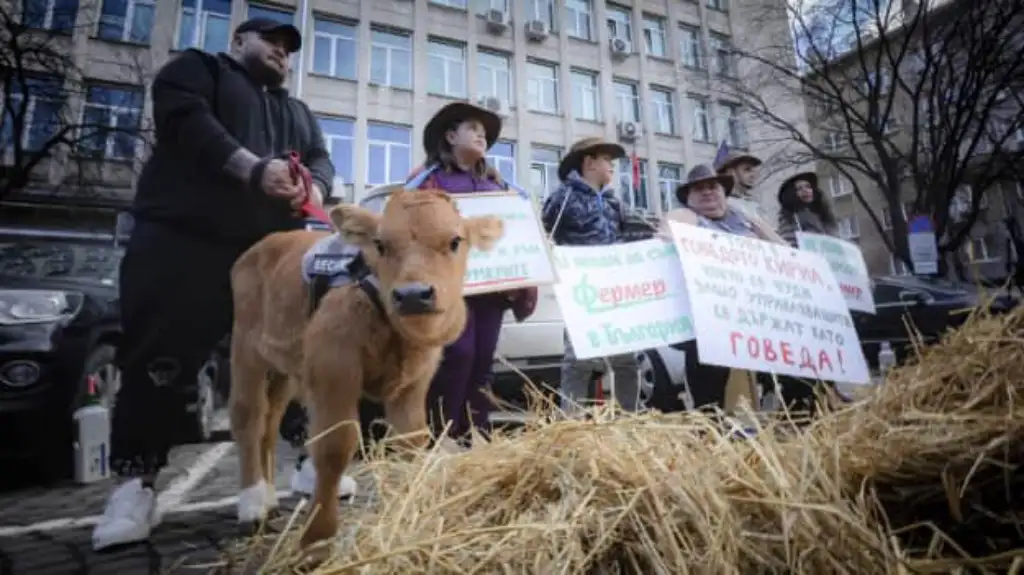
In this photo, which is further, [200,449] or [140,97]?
[140,97]

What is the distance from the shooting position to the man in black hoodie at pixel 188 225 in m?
1.43

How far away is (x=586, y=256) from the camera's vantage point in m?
1.86

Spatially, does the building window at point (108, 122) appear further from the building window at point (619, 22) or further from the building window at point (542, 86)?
the building window at point (619, 22)

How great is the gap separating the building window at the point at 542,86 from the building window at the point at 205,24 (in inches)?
76.8

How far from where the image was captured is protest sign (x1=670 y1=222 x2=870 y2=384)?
1709 mm

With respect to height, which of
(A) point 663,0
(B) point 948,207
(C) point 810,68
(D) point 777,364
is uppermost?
(C) point 810,68

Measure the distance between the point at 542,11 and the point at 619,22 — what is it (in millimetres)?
628

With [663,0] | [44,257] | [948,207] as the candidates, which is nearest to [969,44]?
[948,207]

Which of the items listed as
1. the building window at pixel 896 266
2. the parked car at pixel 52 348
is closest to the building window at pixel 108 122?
the parked car at pixel 52 348

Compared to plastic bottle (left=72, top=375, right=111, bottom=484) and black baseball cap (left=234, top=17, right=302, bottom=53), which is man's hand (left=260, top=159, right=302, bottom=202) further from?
plastic bottle (left=72, top=375, right=111, bottom=484)

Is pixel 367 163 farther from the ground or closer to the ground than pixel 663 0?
closer to the ground

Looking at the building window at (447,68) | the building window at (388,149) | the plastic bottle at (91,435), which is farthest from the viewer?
the building window at (447,68)

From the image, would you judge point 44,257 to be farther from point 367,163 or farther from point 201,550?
point 201,550

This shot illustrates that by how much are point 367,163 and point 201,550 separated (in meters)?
2.49
